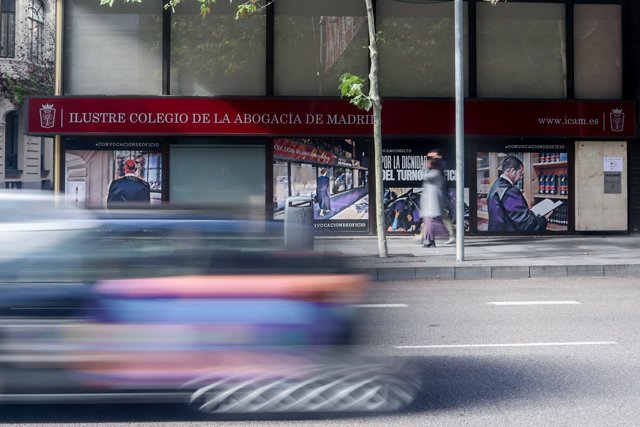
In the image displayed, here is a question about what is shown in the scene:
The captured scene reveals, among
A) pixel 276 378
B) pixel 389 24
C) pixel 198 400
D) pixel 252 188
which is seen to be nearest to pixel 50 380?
pixel 198 400

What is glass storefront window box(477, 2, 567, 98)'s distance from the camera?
18500 millimetres

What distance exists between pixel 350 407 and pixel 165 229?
154 cm

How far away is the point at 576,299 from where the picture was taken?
10008 mm

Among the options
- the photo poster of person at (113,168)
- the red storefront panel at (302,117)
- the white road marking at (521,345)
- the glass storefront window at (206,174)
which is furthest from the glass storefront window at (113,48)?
the white road marking at (521,345)

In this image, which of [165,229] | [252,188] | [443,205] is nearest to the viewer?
[165,229]

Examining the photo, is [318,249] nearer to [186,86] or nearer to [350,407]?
[350,407]

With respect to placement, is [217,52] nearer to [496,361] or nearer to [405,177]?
[405,177]

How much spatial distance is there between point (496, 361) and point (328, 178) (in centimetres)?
1188

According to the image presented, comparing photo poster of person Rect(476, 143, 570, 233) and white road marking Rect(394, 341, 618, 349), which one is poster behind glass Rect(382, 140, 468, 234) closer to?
photo poster of person Rect(476, 143, 570, 233)

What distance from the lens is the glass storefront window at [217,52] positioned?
1805cm

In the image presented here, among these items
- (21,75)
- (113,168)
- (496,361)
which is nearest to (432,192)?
(113,168)

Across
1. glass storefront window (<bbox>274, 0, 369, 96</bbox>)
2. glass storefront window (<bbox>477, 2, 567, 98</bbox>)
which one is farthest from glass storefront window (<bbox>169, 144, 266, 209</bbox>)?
glass storefront window (<bbox>477, 2, 567, 98</bbox>)

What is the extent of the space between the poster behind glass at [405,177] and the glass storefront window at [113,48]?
5587mm

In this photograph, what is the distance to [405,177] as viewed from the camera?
59.0 ft
